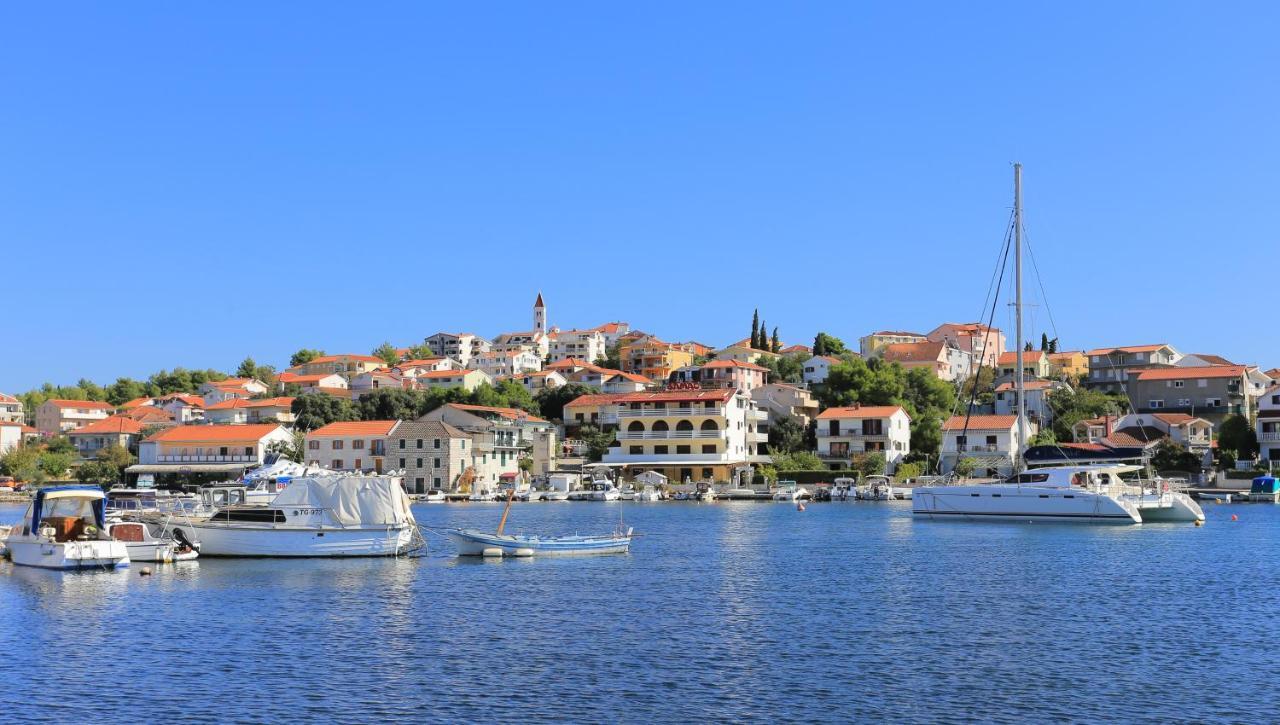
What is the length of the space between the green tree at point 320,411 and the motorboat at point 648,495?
130ft

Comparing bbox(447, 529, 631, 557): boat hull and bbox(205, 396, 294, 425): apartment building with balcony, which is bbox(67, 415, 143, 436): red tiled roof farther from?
bbox(447, 529, 631, 557): boat hull

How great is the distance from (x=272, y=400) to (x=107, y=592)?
304ft

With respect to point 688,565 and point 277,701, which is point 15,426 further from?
point 277,701

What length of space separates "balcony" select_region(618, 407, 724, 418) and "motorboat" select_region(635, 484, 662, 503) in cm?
1043

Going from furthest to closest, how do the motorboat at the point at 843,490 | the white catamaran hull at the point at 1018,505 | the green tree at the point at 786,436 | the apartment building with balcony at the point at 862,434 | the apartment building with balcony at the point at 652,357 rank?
the apartment building with balcony at the point at 652,357, the green tree at the point at 786,436, the apartment building with balcony at the point at 862,434, the motorboat at the point at 843,490, the white catamaran hull at the point at 1018,505

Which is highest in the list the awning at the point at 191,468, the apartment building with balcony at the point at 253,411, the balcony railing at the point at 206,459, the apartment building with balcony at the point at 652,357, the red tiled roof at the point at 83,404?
the apartment building with balcony at the point at 652,357

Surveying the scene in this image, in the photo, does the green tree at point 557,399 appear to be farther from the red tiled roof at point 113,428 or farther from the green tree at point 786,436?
the red tiled roof at point 113,428

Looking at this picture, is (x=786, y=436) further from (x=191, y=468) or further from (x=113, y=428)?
(x=113, y=428)

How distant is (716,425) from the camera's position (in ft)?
327

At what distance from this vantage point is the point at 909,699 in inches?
827

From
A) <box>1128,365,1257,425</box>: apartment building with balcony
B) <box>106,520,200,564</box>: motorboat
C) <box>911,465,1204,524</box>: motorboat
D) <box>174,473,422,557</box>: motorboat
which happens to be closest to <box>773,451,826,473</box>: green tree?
<box>1128,365,1257,425</box>: apartment building with balcony

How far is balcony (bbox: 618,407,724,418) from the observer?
9938cm

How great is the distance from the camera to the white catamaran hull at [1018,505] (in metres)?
57.7

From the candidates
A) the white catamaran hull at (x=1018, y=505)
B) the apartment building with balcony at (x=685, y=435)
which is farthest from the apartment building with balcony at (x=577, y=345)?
the white catamaran hull at (x=1018, y=505)
